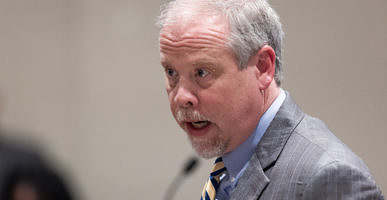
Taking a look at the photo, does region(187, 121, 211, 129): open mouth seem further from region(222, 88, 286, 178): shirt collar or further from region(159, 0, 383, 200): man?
region(222, 88, 286, 178): shirt collar

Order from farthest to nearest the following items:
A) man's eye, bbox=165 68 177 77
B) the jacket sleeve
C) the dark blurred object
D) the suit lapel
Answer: man's eye, bbox=165 68 177 77
the suit lapel
the jacket sleeve
the dark blurred object

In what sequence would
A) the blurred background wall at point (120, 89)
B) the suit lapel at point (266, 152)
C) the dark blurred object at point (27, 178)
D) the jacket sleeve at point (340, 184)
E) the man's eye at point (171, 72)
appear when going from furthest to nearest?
the blurred background wall at point (120, 89) → the man's eye at point (171, 72) → the suit lapel at point (266, 152) → the jacket sleeve at point (340, 184) → the dark blurred object at point (27, 178)

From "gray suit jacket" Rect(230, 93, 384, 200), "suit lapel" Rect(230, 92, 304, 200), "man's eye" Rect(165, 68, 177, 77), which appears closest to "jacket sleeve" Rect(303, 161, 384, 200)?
"gray suit jacket" Rect(230, 93, 384, 200)

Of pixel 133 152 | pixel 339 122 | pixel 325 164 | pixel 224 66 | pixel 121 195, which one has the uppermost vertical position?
pixel 224 66

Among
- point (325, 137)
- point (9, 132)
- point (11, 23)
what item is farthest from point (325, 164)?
point (11, 23)

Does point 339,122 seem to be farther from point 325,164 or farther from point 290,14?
point 325,164

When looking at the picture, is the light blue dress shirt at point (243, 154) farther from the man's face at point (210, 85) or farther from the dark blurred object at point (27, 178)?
the dark blurred object at point (27, 178)

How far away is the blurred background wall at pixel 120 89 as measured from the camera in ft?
11.5

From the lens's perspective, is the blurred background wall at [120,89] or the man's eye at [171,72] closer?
the man's eye at [171,72]

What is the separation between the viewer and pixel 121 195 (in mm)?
3889

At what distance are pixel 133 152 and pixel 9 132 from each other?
10.1 feet

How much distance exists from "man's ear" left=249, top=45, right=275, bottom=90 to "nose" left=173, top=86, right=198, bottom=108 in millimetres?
213

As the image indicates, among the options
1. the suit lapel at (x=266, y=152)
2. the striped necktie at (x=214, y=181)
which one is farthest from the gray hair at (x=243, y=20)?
the striped necktie at (x=214, y=181)

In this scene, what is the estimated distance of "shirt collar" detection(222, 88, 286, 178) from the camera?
5.34 feet
